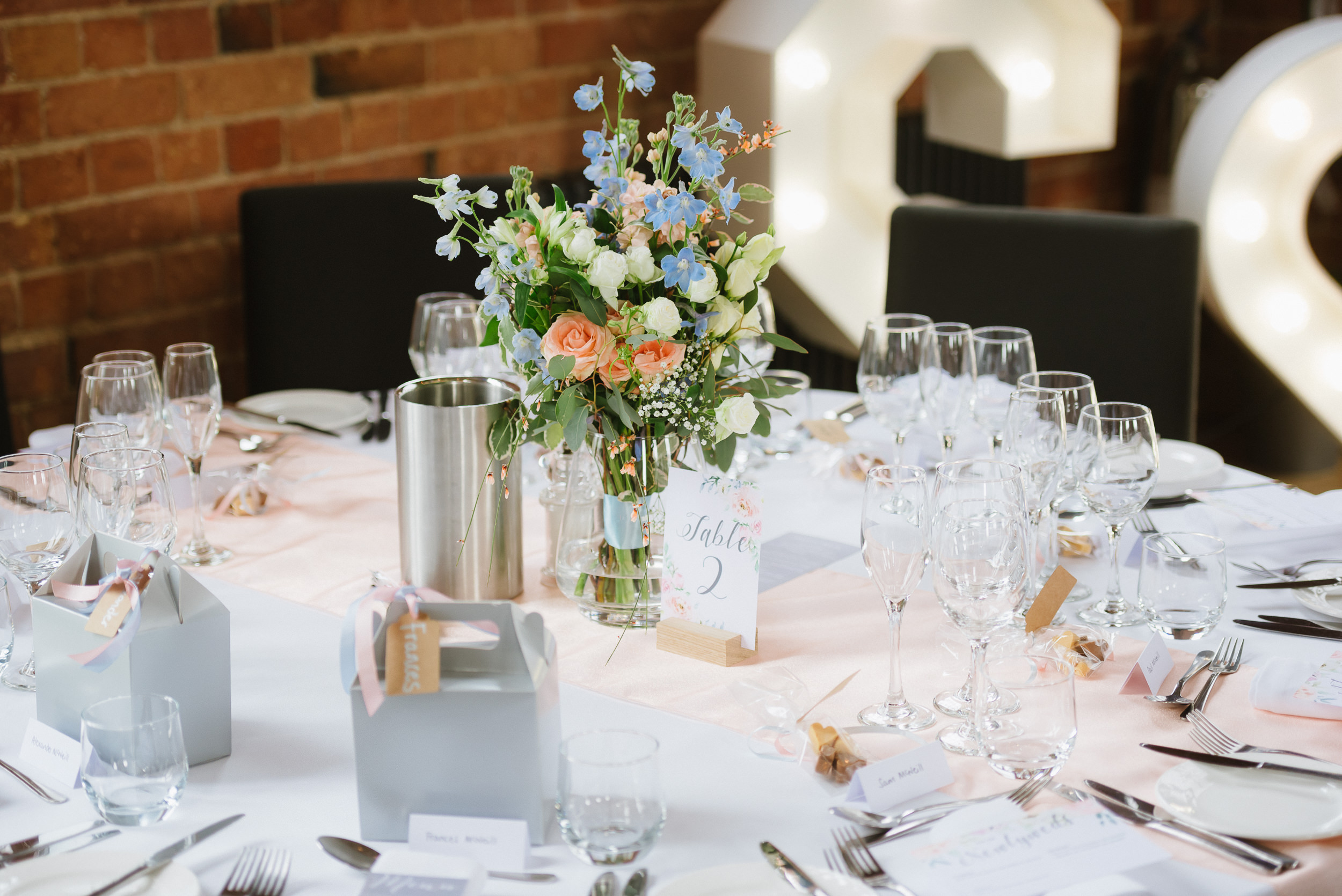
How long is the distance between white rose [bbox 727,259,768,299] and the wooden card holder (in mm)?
312

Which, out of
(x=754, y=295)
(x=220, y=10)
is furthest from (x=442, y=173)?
(x=754, y=295)

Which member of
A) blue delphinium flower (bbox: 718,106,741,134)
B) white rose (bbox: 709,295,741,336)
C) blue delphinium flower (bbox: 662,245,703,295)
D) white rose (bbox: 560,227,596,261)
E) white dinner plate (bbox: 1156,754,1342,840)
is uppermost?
blue delphinium flower (bbox: 718,106,741,134)

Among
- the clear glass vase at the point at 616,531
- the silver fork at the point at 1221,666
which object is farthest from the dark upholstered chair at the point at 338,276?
the silver fork at the point at 1221,666

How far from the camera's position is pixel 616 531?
1322 millimetres

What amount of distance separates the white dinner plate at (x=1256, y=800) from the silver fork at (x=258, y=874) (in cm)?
63

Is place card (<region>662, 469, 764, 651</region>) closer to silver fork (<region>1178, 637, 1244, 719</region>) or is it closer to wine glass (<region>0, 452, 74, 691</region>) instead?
silver fork (<region>1178, 637, 1244, 719</region>)

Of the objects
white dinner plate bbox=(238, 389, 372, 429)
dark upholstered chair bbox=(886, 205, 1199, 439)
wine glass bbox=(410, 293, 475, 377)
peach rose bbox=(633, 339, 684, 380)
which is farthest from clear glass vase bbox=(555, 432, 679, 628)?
dark upholstered chair bbox=(886, 205, 1199, 439)

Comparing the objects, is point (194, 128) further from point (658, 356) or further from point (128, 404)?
point (658, 356)

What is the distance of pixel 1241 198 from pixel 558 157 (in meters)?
1.74

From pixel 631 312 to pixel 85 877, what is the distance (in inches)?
24.7

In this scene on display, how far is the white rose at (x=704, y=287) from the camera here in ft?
3.91

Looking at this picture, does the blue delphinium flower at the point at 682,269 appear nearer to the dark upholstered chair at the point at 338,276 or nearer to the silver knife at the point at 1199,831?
the silver knife at the point at 1199,831

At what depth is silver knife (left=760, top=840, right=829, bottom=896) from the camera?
0.87m

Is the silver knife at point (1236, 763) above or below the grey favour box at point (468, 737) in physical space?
below
